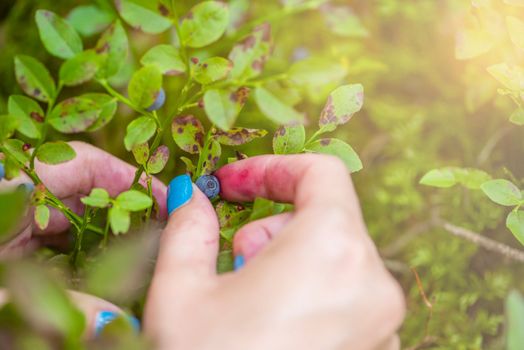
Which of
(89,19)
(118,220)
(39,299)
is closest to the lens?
(39,299)

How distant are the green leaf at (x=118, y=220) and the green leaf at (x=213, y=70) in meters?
0.18

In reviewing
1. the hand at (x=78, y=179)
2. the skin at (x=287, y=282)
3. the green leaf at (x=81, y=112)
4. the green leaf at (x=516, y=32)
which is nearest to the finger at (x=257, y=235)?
the skin at (x=287, y=282)

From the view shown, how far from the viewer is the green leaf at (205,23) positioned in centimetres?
82

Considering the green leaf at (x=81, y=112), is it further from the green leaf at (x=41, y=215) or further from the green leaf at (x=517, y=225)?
the green leaf at (x=517, y=225)

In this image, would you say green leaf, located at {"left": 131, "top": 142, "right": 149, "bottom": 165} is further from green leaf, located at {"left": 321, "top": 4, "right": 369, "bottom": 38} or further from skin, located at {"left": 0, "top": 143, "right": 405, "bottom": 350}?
green leaf, located at {"left": 321, "top": 4, "right": 369, "bottom": 38}

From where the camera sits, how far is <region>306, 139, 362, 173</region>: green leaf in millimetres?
914

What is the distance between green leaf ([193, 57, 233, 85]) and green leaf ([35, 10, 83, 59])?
0.50 ft

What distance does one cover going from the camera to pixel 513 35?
0.96m

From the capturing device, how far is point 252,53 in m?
0.79

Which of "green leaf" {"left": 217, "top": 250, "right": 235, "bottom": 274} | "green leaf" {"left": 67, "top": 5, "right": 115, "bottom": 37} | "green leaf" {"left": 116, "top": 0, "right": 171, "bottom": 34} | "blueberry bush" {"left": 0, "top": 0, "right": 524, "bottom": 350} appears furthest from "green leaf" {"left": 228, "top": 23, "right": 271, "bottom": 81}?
"green leaf" {"left": 67, "top": 5, "right": 115, "bottom": 37}

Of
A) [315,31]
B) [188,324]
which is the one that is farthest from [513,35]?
[315,31]

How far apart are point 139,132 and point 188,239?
149 millimetres

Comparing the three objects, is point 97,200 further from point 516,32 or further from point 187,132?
point 516,32

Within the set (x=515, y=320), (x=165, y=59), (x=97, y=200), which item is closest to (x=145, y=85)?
(x=165, y=59)
